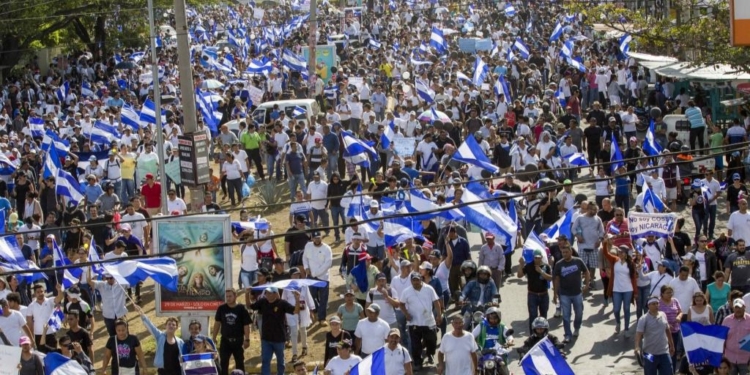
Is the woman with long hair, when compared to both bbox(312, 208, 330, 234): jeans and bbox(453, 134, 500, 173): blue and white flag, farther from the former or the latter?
bbox(312, 208, 330, 234): jeans

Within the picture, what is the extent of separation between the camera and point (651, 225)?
17.5 m

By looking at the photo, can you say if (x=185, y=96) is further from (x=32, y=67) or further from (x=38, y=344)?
(x=32, y=67)

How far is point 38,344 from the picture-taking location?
16.5 m

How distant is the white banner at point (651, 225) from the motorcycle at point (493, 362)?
3.79 m

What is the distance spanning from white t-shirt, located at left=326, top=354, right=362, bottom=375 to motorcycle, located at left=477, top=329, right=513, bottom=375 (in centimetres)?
134

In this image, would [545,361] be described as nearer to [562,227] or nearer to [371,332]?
[371,332]

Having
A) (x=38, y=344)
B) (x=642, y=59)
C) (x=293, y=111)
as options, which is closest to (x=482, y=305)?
(x=38, y=344)

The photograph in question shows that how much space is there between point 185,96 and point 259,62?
1980 cm

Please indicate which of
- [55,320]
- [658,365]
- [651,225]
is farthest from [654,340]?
[55,320]

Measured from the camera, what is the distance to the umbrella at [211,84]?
123 ft

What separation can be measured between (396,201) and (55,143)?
10.0 m

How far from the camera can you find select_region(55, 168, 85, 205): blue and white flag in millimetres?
23234

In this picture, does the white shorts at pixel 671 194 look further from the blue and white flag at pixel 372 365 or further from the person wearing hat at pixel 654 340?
Result: the blue and white flag at pixel 372 365

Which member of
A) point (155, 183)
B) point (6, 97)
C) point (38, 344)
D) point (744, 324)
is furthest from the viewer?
point (6, 97)
